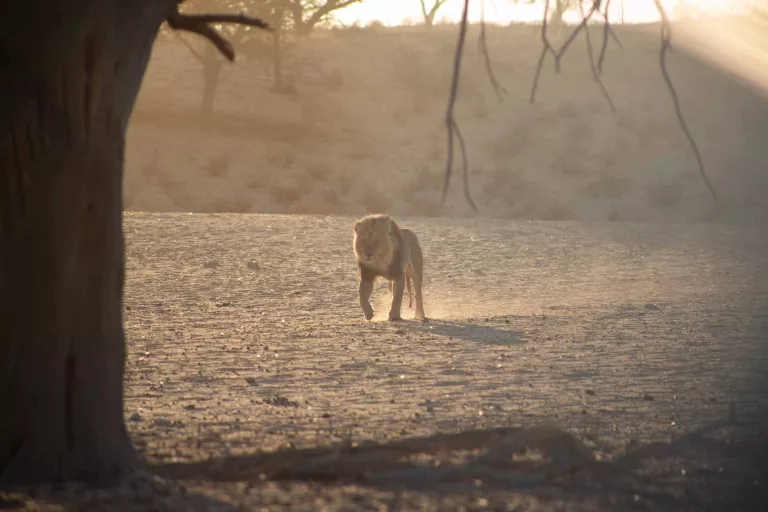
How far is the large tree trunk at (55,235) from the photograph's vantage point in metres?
5.43

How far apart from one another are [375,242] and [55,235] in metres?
8.29

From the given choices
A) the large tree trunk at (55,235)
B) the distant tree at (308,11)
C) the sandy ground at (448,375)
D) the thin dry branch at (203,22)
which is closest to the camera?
the large tree trunk at (55,235)

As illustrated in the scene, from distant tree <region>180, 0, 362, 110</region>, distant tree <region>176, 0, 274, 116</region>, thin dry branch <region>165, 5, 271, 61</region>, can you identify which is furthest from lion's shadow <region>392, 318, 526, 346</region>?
distant tree <region>180, 0, 362, 110</region>

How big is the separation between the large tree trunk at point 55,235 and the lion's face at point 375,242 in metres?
7.97

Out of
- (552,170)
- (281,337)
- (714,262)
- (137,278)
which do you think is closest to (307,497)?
(281,337)

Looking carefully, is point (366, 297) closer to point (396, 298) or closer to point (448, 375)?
point (396, 298)

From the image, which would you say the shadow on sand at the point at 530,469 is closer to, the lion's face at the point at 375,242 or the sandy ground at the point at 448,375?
the sandy ground at the point at 448,375

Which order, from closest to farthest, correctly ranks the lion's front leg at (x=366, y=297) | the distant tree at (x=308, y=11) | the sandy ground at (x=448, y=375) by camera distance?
1. the sandy ground at (x=448, y=375)
2. the lion's front leg at (x=366, y=297)
3. the distant tree at (x=308, y=11)

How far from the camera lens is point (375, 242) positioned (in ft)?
44.8

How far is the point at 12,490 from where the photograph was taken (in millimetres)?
5402

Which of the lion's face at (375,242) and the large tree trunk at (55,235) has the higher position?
the large tree trunk at (55,235)

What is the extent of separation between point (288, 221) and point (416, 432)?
53.8 feet

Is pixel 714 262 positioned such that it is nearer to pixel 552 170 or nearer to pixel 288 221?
pixel 288 221

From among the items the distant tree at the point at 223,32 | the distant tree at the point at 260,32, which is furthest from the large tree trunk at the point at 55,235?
the distant tree at the point at 260,32
